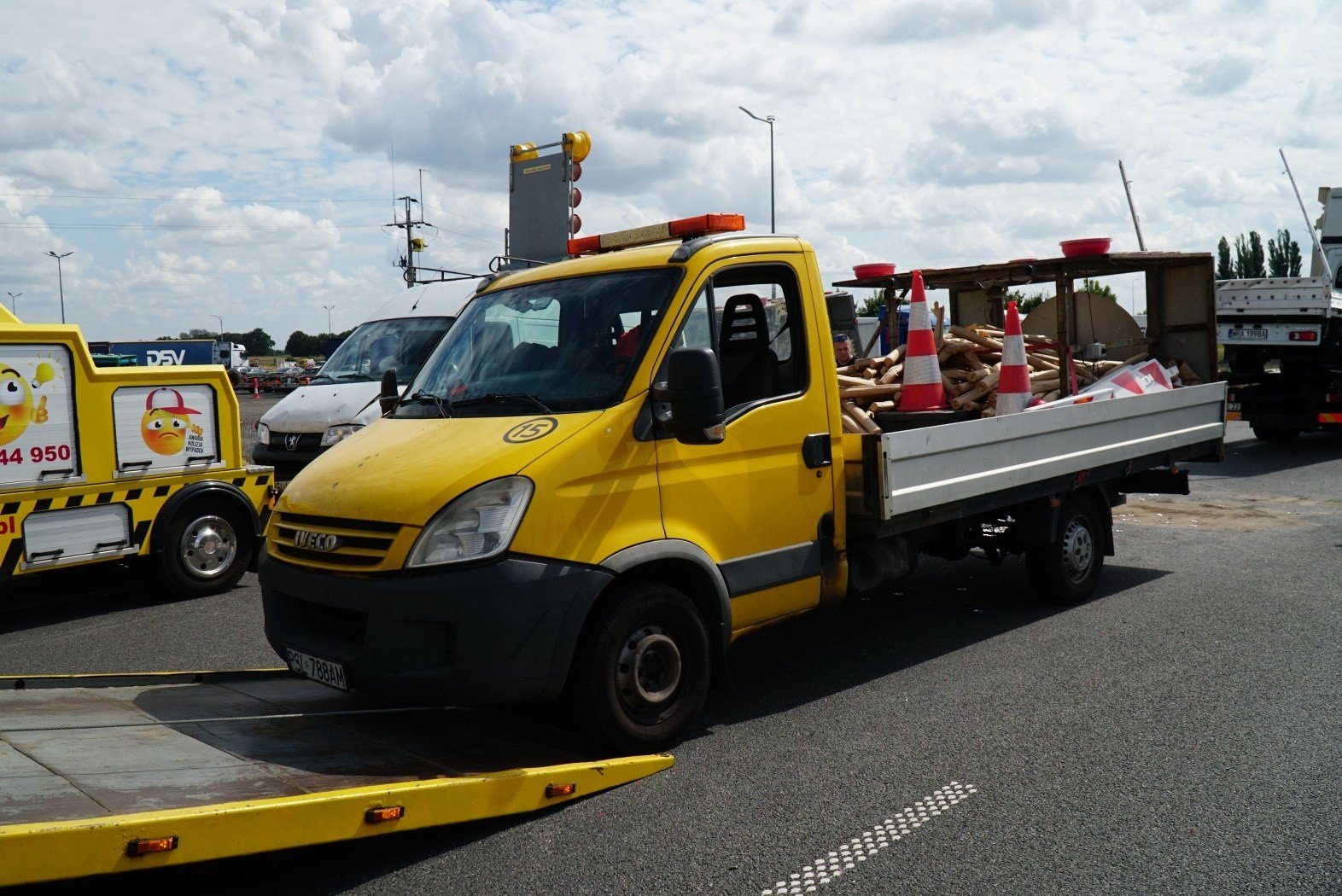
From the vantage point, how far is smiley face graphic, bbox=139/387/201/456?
8.01 m

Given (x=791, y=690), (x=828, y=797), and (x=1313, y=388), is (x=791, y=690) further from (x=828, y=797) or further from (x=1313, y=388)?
(x=1313, y=388)

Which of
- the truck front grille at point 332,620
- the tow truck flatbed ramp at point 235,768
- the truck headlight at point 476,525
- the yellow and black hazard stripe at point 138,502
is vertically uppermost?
the truck headlight at point 476,525

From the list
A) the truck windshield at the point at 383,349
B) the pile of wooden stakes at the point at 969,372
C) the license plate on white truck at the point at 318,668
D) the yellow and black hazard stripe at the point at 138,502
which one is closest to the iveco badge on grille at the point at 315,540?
the license plate on white truck at the point at 318,668

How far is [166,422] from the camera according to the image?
8141mm

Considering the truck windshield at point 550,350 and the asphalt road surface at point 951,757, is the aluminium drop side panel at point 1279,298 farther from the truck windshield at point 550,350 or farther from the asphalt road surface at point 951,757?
the truck windshield at point 550,350

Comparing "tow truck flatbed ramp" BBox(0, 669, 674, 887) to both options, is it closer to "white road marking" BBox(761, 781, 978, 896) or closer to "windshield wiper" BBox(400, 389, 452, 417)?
"white road marking" BBox(761, 781, 978, 896)

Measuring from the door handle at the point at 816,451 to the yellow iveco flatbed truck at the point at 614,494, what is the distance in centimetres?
2

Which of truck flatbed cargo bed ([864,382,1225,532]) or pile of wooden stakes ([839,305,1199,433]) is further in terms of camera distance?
pile of wooden stakes ([839,305,1199,433])

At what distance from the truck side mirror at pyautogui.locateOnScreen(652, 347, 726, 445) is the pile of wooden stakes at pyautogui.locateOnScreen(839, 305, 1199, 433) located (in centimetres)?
249

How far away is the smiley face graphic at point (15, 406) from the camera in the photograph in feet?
23.6

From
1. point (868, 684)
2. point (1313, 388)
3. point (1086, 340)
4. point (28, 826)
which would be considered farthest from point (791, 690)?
point (1313, 388)

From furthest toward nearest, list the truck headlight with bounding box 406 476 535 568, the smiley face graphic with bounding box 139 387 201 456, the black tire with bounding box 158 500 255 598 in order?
the black tire with bounding box 158 500 255 598, the smiley face graphic with bounding box 139 387 201 456, the truck headlight with bounding box 406 476 535 568

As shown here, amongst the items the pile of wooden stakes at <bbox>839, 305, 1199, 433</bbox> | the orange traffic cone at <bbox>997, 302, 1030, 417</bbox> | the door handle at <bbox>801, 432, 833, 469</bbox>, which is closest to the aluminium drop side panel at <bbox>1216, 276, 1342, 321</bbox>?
the pile of wooden stakes at <bbox>839, 305, 1199, 433</bbox>

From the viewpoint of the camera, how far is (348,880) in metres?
3.70
